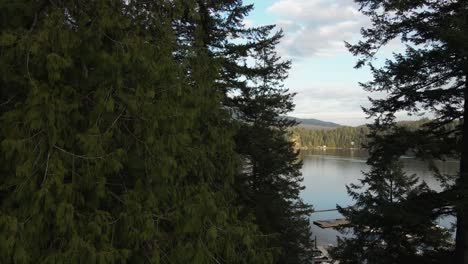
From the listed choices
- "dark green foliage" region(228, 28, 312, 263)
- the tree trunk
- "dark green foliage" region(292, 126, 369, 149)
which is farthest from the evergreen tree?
"dark green foliage" region(292, 126, 369, 149)

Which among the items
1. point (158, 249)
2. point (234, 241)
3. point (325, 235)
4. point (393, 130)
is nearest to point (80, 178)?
point (158, 249)

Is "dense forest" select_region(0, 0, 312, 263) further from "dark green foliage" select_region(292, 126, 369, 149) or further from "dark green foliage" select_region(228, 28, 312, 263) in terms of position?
"dark green foliage" select_region(292, 126, 369, 149)

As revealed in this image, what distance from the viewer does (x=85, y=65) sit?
147 inches

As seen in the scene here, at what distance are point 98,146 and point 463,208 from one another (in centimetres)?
695

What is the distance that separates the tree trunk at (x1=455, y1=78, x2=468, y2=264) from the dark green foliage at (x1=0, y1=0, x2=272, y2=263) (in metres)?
5.15

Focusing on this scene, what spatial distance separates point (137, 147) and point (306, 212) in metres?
21.3

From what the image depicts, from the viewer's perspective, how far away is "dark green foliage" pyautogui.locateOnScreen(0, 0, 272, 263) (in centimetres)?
320

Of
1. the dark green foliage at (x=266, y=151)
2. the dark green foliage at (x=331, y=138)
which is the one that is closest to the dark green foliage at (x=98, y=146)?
the dark green foliage at (x=266, y=151)

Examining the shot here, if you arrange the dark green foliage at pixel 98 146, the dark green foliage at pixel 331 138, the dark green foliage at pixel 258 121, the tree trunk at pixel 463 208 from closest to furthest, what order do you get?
the dark green foliage at pixel 98 146
the tree trunk at pixel 463 208
the dark green foliage at pixel 258 121
the dark green foliage at pixel 331 138

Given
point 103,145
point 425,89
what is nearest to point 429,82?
point 425,89

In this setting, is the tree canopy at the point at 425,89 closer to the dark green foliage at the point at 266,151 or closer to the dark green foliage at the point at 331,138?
the dark green foliage at the point at 266,151

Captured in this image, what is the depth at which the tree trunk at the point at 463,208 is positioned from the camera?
25.9 feet

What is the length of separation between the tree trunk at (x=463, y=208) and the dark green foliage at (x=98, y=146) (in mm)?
5154

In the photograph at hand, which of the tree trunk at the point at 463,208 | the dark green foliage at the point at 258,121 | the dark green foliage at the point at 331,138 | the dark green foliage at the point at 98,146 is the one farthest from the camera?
the dark green foliage at the point at 331,138
